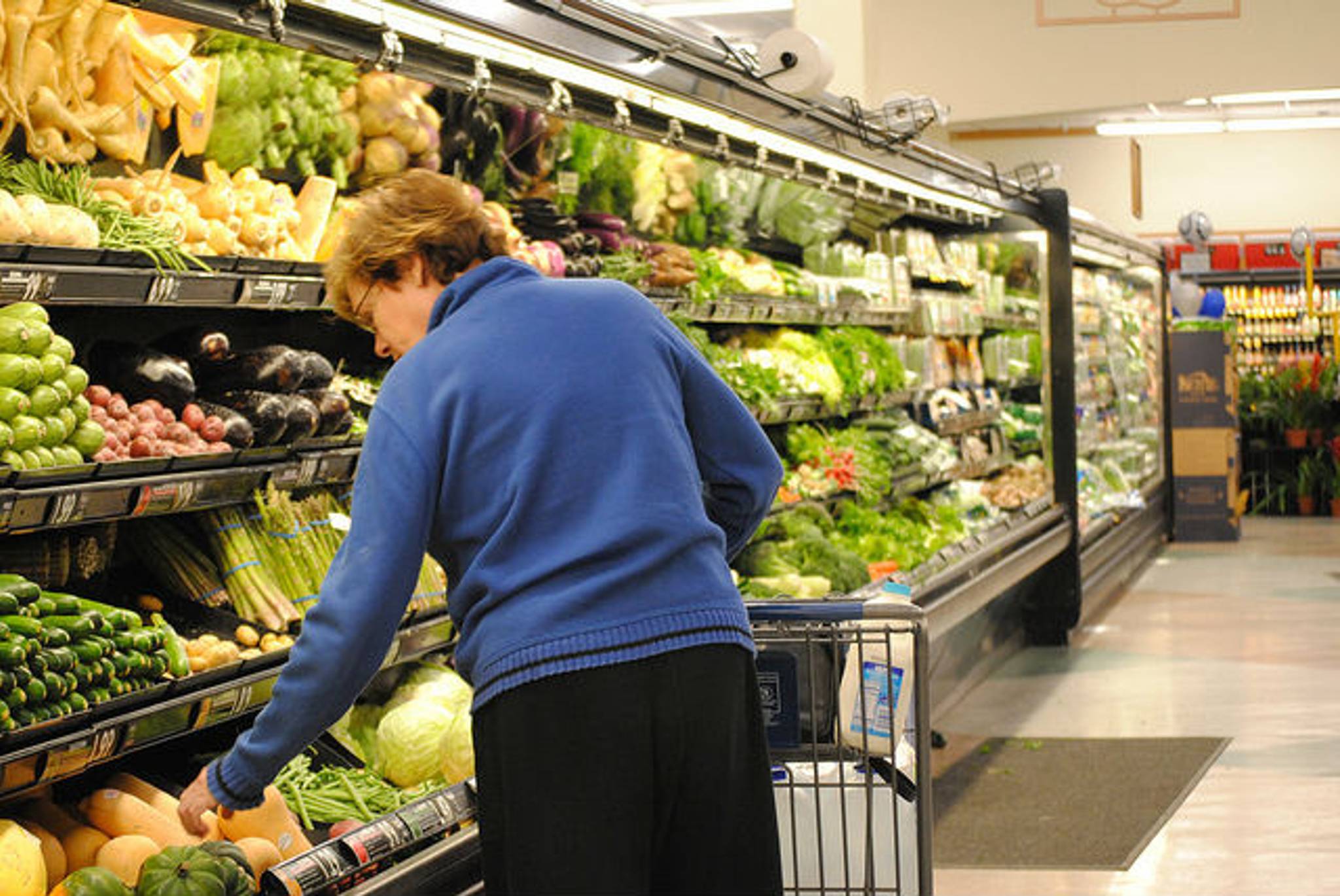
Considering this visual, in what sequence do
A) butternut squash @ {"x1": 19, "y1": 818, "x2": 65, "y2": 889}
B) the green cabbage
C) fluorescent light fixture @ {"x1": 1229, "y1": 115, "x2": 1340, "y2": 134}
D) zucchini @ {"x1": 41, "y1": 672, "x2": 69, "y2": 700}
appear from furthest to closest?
fluorescent light fixture @ {"x1": 1229, "y1": 115, "x2": 1340, "y2": 134} < the green cabbage < butternut squash @ {"x1": 19, "y1": 818, "x2": 65, "y2": 889} < zucchini @ {"x1": 41, "y1": 672, "x2": 69, "y2": 700}

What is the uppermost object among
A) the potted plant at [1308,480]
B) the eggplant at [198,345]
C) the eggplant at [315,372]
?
the eggplant at [198,345]

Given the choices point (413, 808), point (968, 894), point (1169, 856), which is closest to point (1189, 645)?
point (1169, 856)

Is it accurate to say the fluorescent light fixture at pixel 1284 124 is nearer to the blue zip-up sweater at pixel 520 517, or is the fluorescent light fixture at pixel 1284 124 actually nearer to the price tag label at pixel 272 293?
the price tag label at pixel 272 293

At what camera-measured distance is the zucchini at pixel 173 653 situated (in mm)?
3117

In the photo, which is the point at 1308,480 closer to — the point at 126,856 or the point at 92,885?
the point at 126,856

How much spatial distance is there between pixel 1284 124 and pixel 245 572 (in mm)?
19289

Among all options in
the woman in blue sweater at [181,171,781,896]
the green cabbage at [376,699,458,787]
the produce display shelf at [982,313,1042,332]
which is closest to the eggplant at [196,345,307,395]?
the green cabbage at [376,699,458,787]

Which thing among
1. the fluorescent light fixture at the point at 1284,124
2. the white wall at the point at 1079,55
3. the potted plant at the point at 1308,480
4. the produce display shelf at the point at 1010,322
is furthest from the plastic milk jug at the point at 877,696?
the fluorescent light fixture at the point at 1284,124

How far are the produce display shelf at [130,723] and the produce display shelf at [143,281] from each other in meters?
0.68

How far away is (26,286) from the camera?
113 inches

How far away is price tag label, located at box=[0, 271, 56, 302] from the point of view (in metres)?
2.83

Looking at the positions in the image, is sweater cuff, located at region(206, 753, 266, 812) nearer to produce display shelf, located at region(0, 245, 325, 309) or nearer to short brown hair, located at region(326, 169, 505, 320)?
short brown hair, located at region(326, 169, 505, 320)

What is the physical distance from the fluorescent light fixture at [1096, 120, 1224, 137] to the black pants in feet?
60.2

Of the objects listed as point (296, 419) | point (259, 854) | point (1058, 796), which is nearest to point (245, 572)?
point (296, 419)
